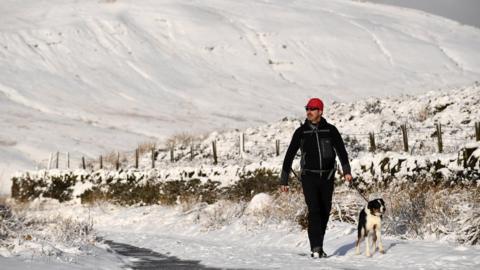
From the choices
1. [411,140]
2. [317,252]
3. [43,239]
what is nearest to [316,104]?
[317,252]

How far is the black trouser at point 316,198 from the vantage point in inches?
355

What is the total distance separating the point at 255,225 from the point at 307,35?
66.4 m

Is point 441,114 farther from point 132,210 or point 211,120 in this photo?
point 211,120

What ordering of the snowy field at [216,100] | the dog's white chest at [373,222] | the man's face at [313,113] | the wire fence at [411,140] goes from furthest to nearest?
the wire fence at [411,140] < the snowy field at [216,100] < the man's face at [313,113] < the dog's white chest at [373,222]

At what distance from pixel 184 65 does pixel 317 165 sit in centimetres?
5968

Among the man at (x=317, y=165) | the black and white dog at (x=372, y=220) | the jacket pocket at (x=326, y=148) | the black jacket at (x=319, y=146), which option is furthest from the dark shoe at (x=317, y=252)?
the jacket pocket at (x=326, y=148)

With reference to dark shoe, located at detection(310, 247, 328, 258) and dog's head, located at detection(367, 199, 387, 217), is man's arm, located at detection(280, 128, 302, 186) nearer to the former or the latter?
dark shoe, located at detection(310, 247, 328, 258)

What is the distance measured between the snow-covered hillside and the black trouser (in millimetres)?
29171

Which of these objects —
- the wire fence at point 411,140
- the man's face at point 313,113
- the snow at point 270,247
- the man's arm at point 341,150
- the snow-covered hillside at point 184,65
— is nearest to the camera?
the snow at point 270,247

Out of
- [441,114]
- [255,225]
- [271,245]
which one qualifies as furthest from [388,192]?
[441,114]

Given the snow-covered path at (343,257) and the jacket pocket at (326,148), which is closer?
the snow-covered path at (343,257)

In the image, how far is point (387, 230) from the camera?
10.9m

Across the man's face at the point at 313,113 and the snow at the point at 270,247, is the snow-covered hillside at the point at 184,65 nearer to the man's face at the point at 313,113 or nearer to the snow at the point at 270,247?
the snow at the point at 270,247

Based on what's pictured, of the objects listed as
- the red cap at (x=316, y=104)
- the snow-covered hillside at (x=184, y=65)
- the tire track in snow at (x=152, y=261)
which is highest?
the snow-covered hillside at (x=184, y=65)
